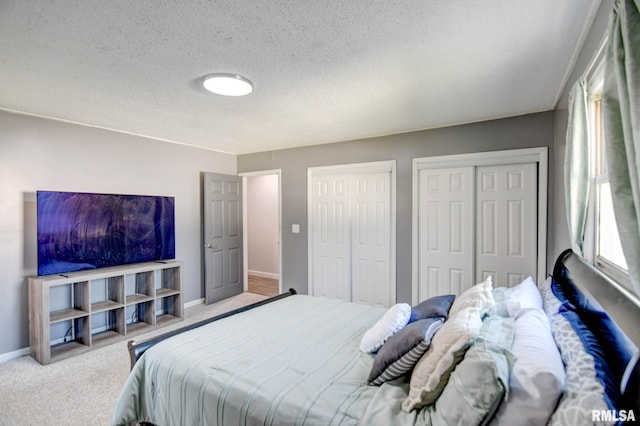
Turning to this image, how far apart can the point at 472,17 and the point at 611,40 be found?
749mm

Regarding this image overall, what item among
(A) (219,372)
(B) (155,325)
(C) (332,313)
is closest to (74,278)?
(B) (155,325)

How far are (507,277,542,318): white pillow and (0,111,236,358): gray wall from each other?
13.6ft

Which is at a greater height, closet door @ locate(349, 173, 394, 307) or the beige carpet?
closet door @ locate(349, 173, 394, 307)

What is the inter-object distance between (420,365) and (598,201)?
4.55 feet

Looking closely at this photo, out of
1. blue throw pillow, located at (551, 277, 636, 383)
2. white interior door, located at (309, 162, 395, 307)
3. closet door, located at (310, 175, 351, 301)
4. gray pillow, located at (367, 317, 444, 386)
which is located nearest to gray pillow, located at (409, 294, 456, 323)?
gray pillow, located at (367, 317, 444, 386)

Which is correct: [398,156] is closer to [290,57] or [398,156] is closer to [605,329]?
[290,57]

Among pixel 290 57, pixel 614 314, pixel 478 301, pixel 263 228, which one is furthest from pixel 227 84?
pixel 263 228

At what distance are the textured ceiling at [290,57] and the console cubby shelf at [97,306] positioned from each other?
1706mm

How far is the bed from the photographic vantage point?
3.26 ft

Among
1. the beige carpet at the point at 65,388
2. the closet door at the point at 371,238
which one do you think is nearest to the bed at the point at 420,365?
the beige carpet at the point at 65,388

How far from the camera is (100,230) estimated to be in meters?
3.47

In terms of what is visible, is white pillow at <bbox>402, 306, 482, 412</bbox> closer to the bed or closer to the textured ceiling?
the bed

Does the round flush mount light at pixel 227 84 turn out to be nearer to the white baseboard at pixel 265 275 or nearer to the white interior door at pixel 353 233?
the white interior door at pixel 353 233

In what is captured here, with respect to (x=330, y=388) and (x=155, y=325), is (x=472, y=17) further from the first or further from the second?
(x=155, y=325)
